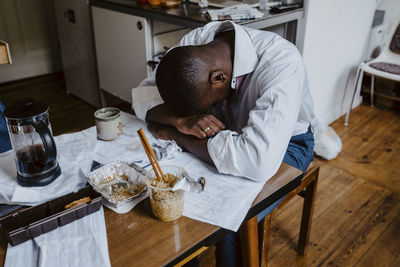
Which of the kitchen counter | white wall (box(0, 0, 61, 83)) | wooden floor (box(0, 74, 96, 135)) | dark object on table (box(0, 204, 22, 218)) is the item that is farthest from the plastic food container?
white wall (box(0, 0, 61, 83))

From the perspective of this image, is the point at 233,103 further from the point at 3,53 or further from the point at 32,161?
the point at 3,53

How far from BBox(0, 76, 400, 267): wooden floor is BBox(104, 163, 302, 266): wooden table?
0.91 meters

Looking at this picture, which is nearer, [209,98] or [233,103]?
[209,98]

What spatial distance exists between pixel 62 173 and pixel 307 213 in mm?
1030

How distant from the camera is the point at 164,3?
231 cm

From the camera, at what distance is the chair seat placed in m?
2.79

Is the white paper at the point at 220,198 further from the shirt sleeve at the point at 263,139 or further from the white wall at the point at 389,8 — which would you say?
the white wall at the point at 389,8

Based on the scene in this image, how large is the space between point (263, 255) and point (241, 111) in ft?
1.74

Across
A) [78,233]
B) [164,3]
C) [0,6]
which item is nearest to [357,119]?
[164,3]

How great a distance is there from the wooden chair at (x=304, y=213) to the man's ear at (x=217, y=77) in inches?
18.9

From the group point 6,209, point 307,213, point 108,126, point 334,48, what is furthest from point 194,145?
Answer: point 334,48

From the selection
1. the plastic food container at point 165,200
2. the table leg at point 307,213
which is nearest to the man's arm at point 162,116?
the plastic food container at point 165,200

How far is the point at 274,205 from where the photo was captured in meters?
1.30

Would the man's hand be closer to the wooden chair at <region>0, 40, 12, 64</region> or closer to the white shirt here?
the white shirt
